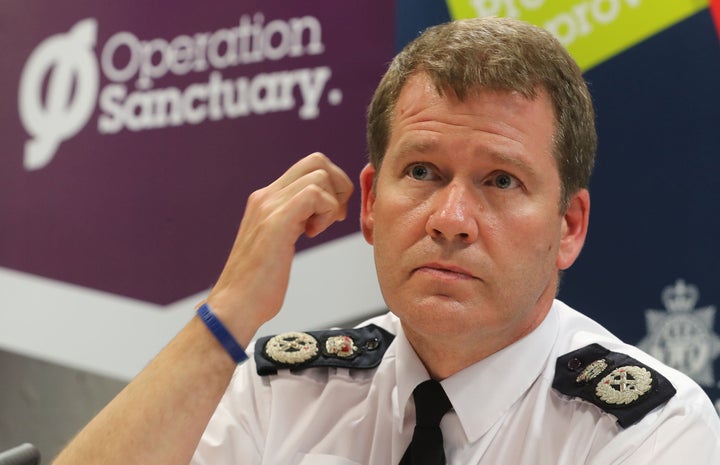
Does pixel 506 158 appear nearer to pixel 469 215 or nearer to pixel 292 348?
pixel 469 215

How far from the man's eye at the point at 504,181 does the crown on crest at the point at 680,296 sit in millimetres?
1204

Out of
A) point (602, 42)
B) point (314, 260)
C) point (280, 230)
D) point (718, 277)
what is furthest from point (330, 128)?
point (280, 230)

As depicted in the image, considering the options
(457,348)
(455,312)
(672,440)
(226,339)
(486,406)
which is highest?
(226,339)

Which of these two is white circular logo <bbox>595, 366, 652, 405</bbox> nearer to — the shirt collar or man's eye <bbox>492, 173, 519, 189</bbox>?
the shirt collar

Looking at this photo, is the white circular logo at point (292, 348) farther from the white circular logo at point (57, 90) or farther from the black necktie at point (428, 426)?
the white circular logo at point (57, 90)

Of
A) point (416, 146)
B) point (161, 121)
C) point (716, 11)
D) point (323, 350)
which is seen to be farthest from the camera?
point (161, 121)

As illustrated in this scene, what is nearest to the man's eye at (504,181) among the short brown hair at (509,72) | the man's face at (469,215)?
the man's face at (469,215)

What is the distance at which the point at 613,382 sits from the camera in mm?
1797

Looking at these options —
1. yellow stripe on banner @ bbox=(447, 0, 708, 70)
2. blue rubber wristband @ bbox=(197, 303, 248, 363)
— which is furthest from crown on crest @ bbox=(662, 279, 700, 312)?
blue rubber wristband @ bbox=(197, 303, 248, 363)

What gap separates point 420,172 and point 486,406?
43cm

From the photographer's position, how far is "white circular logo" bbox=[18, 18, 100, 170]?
12.1 feet

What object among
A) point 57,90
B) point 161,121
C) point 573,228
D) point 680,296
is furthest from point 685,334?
point 57,90

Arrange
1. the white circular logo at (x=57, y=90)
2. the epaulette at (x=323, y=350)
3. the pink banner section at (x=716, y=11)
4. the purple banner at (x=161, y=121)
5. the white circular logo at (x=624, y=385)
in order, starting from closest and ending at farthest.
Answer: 1. the white circular logo at (x=624, y=385)
2. the epaulette at (x=323, y=350)
3. the pink banner section at (x=716, y=11)
4. the purple banner at (x=161, y=121)
5. the white circular logo at (x=57, y=90)

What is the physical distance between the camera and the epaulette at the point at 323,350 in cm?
205
